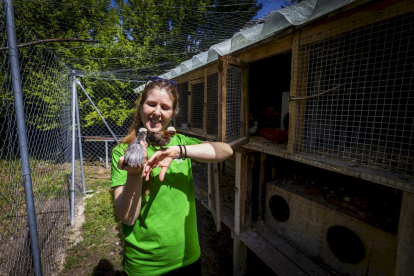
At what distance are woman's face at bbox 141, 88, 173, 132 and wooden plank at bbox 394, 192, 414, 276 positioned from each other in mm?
1859

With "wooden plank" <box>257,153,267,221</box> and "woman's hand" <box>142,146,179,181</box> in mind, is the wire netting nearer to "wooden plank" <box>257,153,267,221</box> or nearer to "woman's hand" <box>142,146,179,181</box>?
"wooden plank" <box>257,153,267,221</box>

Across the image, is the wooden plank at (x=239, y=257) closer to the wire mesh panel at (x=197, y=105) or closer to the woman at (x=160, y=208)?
the woman at (x=160, y=208)

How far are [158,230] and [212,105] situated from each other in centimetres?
276

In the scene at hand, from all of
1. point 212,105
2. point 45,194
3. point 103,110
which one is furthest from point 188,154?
point 103,110

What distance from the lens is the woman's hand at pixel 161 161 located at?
1008mm

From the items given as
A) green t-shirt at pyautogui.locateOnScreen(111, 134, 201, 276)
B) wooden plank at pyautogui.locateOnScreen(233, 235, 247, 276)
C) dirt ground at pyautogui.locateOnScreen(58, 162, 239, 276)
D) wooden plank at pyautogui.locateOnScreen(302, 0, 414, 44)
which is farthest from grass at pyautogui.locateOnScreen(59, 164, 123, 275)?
wooden plank at pyautogui.locateOnScreen(302, 0, 414, 44)

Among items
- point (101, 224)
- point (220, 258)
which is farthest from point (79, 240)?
point (220, 258)

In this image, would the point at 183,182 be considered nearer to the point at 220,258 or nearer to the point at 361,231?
the point at 361,231

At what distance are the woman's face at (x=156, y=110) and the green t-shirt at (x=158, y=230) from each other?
0.19 meters

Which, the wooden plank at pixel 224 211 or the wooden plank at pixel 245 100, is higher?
the wooden plank at pixel 245 100

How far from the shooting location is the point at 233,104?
9.08 feet

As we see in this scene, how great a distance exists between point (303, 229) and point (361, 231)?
27.9 inches

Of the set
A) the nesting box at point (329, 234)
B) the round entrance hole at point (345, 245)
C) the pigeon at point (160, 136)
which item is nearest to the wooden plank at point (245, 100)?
the nesting box at point (329, 234)

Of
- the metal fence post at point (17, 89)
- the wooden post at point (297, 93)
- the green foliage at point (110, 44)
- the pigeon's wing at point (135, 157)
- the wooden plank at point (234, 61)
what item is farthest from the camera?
the green foliage at point (110, 44)
